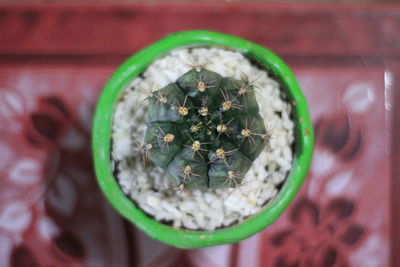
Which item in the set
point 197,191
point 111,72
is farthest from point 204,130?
point 111,72

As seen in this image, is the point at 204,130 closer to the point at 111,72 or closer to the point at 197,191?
the point at 197,191

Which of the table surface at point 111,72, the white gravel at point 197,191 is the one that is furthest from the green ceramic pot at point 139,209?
the table surface at point 111,72

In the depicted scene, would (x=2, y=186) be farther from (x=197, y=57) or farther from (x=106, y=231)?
(x=197, y=57)

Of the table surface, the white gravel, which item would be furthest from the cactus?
the table surface

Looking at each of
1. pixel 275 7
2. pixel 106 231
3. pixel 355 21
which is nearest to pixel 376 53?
pixel 355 21

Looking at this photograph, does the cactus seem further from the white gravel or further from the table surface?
the table surface

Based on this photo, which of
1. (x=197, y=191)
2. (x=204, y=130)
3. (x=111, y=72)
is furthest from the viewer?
(x=111, y=72)
